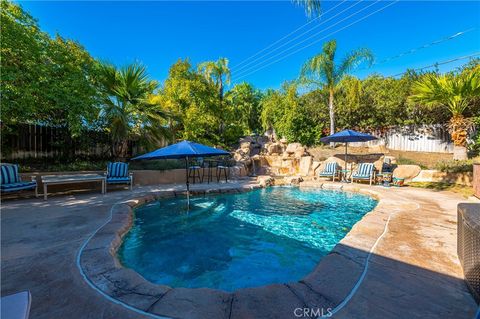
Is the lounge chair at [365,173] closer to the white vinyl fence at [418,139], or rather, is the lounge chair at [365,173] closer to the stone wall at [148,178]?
the stone wall at [148,178]

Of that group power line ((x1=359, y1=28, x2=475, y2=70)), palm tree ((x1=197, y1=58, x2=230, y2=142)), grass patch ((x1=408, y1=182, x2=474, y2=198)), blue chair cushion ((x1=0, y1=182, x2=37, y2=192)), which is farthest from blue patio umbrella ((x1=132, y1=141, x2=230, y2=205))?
power line ((x1=359, y1=28, x2=475, y2=70))

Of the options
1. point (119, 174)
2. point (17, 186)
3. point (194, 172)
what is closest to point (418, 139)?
point (194, 172)

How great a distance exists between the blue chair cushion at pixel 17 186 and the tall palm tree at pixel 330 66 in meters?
14.9

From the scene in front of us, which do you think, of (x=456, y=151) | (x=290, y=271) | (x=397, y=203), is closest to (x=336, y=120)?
(x=456, y=151)

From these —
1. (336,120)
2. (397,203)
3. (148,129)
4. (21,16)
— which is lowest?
(397,203)

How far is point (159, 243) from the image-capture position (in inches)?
165

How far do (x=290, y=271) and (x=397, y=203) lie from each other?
434 cm

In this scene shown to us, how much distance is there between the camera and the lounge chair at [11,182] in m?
6.05

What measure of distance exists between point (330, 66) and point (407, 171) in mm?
8266

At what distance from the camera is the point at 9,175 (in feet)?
20.7

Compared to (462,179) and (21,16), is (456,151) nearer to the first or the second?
(462,179)

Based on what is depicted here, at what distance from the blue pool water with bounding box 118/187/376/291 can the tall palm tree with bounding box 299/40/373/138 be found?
10121 millimetres

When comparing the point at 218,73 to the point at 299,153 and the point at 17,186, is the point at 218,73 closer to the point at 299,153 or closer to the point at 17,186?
the point at 299,153

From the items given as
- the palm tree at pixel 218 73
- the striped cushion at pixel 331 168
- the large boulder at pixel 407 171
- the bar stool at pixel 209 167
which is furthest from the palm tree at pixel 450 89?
the palm tree at pixel 218 73
